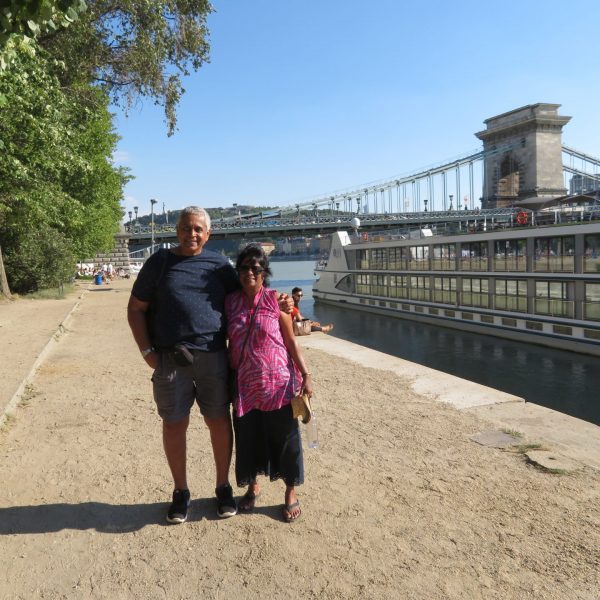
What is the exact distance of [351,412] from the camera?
589 cm

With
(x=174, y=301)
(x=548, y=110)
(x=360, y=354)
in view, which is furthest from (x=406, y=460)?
(x=548, y=110)

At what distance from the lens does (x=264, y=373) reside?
3.42 meters

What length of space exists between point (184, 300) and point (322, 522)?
158cm

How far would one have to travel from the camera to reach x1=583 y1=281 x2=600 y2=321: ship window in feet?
59.6

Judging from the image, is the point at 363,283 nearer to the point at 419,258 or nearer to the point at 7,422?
the point at 419,258

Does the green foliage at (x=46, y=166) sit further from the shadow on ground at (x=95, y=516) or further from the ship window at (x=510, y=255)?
the ship window at (x=510, y=255)

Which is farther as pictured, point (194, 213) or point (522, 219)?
point (522, 219)

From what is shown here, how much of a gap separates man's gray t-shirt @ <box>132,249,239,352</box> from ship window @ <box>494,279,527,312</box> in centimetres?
2015

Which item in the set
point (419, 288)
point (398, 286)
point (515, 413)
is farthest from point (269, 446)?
point (398, 286)

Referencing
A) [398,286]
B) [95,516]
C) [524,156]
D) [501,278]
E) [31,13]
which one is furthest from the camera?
[524,156]

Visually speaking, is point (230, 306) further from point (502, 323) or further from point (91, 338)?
point (502, 323)

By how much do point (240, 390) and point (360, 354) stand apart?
6157mm

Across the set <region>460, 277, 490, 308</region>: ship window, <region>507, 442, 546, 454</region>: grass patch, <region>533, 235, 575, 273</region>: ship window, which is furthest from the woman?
<region>460, 277, 490, 308</region>: ship window

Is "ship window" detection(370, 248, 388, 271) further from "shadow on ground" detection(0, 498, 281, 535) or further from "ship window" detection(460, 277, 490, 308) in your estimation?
"shadow on ground" detection(0, 498, 281, 535)
